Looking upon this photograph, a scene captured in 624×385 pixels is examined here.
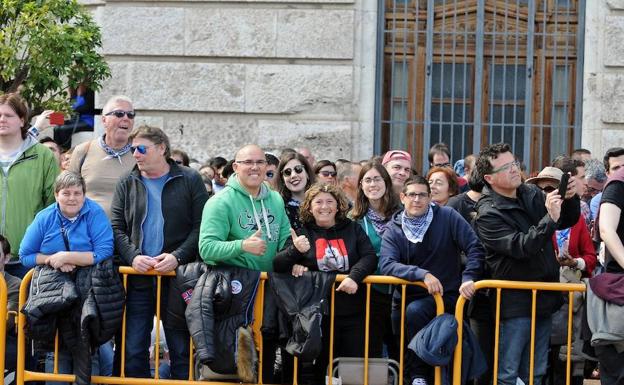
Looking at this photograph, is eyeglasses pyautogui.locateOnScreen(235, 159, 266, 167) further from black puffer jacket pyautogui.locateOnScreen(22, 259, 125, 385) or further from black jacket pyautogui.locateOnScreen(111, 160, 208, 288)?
black puffer jacket pyautogui.locateOnScreen(22, 259, 125, 385)

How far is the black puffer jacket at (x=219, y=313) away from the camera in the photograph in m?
7.51

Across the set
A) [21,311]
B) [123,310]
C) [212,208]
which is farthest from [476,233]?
[21,311]

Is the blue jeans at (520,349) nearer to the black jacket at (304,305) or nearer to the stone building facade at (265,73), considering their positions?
the black jacket at (304,305)

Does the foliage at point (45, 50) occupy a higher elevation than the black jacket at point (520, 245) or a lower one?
higher

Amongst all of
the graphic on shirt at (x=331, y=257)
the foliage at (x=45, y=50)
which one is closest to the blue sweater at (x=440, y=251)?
the graphic on shirt at (x=331, y=257)

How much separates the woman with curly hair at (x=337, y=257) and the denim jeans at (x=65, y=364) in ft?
4.55

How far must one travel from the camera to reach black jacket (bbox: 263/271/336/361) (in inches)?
299

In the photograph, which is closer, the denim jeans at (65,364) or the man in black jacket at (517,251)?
the man in black jacket at (517,251)

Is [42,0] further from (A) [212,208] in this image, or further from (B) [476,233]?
(B) [476,233]

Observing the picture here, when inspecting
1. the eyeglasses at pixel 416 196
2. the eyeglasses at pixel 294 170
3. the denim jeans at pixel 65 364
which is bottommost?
the denim jeans at pixel 65 364

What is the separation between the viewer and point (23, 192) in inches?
322

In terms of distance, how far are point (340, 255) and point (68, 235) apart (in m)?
1.79

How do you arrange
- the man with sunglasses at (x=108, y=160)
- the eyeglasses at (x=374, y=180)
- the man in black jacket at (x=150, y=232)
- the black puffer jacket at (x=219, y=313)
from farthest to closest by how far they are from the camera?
1. the eyeglasses at (x=374, y=180)
2. the man with sunglasses at (x=108, y=160)
3. the man in black jacket at (x=150, y=232)
4. the black puffer jacket at (x=219, y=313)

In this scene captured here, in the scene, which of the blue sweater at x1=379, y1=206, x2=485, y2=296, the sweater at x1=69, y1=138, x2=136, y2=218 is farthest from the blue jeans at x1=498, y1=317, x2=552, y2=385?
the sweater at x1=69, y1=138, x2=136, y2=218
